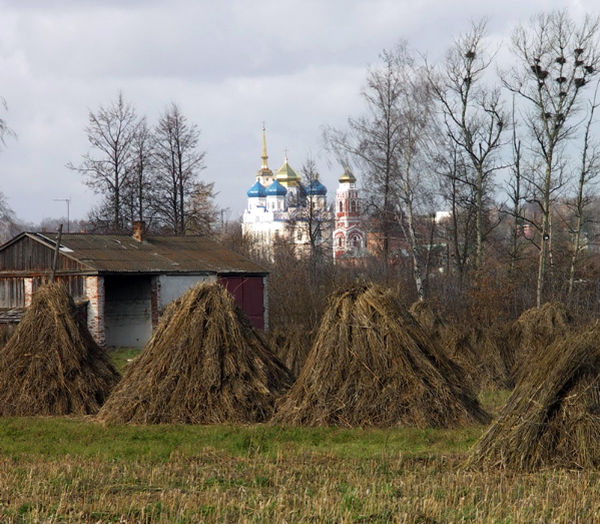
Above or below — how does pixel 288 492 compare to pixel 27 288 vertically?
below

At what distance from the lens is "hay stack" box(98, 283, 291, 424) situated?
1577cm

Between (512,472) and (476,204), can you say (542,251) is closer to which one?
(476,204)

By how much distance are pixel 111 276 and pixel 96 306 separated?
2.22m

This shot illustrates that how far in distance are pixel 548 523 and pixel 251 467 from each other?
409 cm

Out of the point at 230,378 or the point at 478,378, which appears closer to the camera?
the point at 230,378

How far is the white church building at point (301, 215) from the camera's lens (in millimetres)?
63500

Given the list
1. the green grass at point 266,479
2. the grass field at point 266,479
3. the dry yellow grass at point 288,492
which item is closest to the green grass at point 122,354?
the green grass at point 266,479

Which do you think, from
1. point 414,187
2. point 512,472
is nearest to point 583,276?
point 414,187

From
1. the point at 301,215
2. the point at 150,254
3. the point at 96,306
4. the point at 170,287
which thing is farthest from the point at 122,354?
the point at 301,215

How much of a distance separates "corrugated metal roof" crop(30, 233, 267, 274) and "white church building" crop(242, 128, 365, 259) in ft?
20.4

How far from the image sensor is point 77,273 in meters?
34.1

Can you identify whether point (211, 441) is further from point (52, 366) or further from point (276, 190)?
point (276, 190)

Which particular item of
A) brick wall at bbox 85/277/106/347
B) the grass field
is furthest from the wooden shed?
the grass field

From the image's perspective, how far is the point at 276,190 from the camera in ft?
410
